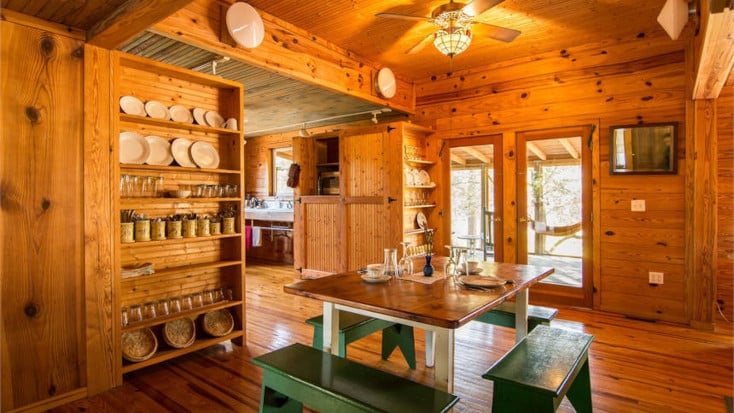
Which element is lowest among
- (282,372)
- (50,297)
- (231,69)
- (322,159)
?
(282,372)

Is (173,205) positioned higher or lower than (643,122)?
lower

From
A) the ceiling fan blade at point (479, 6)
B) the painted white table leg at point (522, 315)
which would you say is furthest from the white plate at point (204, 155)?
the painted white table leg at point (522, 315)

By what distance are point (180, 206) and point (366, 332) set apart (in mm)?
1722

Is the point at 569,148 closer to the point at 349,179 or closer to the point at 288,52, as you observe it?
the point at 349,179

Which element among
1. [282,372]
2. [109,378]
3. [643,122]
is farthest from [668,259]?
[109,378]

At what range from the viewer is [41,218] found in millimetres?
2256

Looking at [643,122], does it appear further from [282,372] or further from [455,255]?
[282,372]

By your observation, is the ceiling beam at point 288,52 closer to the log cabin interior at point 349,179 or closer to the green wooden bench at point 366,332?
the log cabin interior at point 349,179

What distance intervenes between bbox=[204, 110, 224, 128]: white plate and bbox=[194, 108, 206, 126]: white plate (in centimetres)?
2

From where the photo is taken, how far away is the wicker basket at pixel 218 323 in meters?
3.14

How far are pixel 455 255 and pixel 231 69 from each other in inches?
129

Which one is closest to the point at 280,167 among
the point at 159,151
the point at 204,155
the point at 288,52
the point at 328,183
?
the point at 328,183

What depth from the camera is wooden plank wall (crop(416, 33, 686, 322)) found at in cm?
382

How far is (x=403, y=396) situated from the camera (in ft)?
5.21
